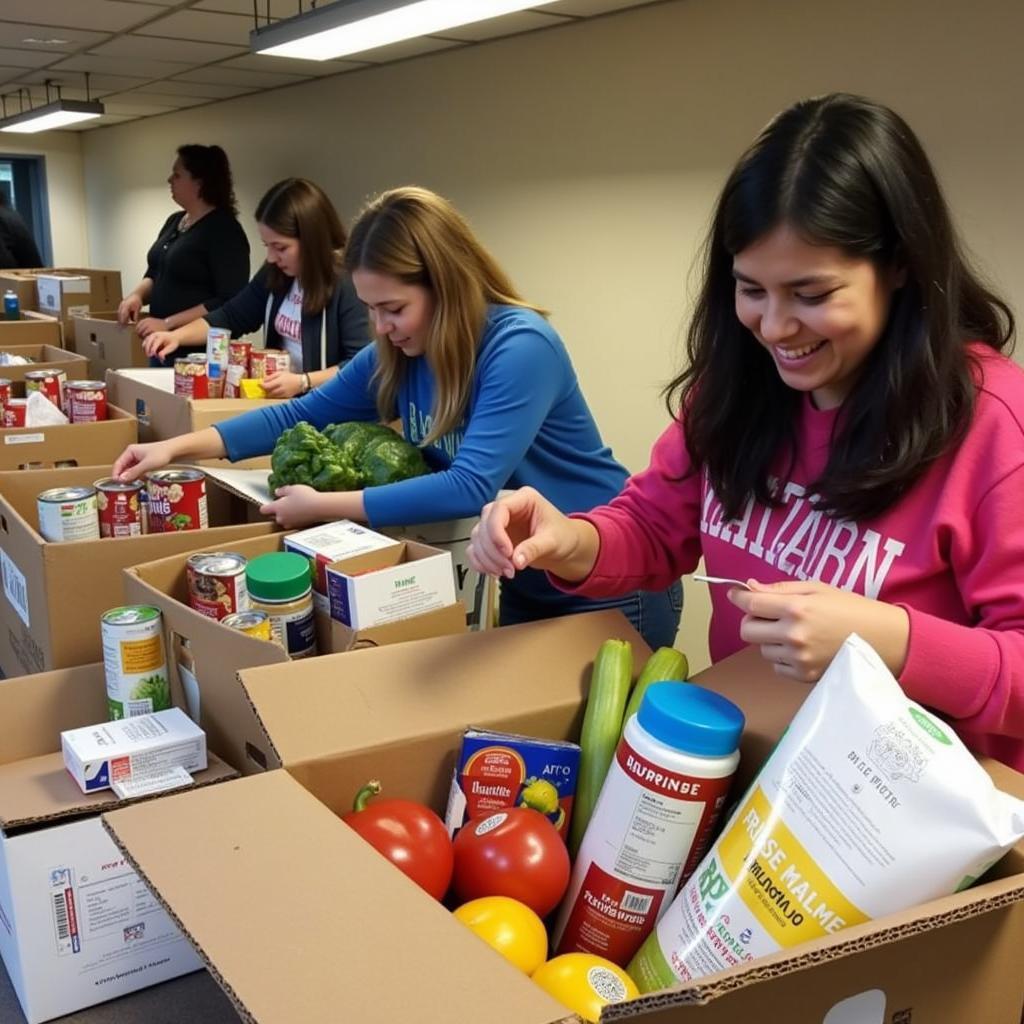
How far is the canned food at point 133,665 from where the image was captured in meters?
1.16

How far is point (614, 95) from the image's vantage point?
3922 millimetres

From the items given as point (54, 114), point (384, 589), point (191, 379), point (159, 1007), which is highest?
point (54, 114)

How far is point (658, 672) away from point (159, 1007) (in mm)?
598

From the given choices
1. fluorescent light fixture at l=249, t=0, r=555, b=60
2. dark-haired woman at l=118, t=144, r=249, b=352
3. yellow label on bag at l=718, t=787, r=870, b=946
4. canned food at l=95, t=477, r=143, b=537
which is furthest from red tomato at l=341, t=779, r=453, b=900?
dark-haired woman at l=118, t=144, r=249, b=352

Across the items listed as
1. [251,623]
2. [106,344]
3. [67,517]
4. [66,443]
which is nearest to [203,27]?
[106,344]

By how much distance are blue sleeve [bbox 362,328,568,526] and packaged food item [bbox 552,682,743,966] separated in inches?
32.9

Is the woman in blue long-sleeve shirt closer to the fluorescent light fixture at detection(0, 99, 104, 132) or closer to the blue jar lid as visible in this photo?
the blue jar lid

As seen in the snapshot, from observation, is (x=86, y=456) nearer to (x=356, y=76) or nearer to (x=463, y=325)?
(x=463, y=325)

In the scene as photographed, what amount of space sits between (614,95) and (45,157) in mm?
7117

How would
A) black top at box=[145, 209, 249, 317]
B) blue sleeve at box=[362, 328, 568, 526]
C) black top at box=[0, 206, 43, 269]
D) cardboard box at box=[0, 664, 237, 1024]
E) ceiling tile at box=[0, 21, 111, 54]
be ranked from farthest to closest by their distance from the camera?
1. black top at box=[0, 206, 43, 269]
2. ceiling tile at box=[0, 21, 111, 54]
3. black top at box=[145, 209, 249, 317]
4. blue sleeve at box=[362, 328, 568, 526]
5. cardboard box at box=[0, 664, 237, 1024]

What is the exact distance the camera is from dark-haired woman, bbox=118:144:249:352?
407cm

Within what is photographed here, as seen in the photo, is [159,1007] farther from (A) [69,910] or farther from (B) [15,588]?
(B) [15,588]

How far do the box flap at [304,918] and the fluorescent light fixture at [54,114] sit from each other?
5785mm

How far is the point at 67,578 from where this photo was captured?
1.42 metres
